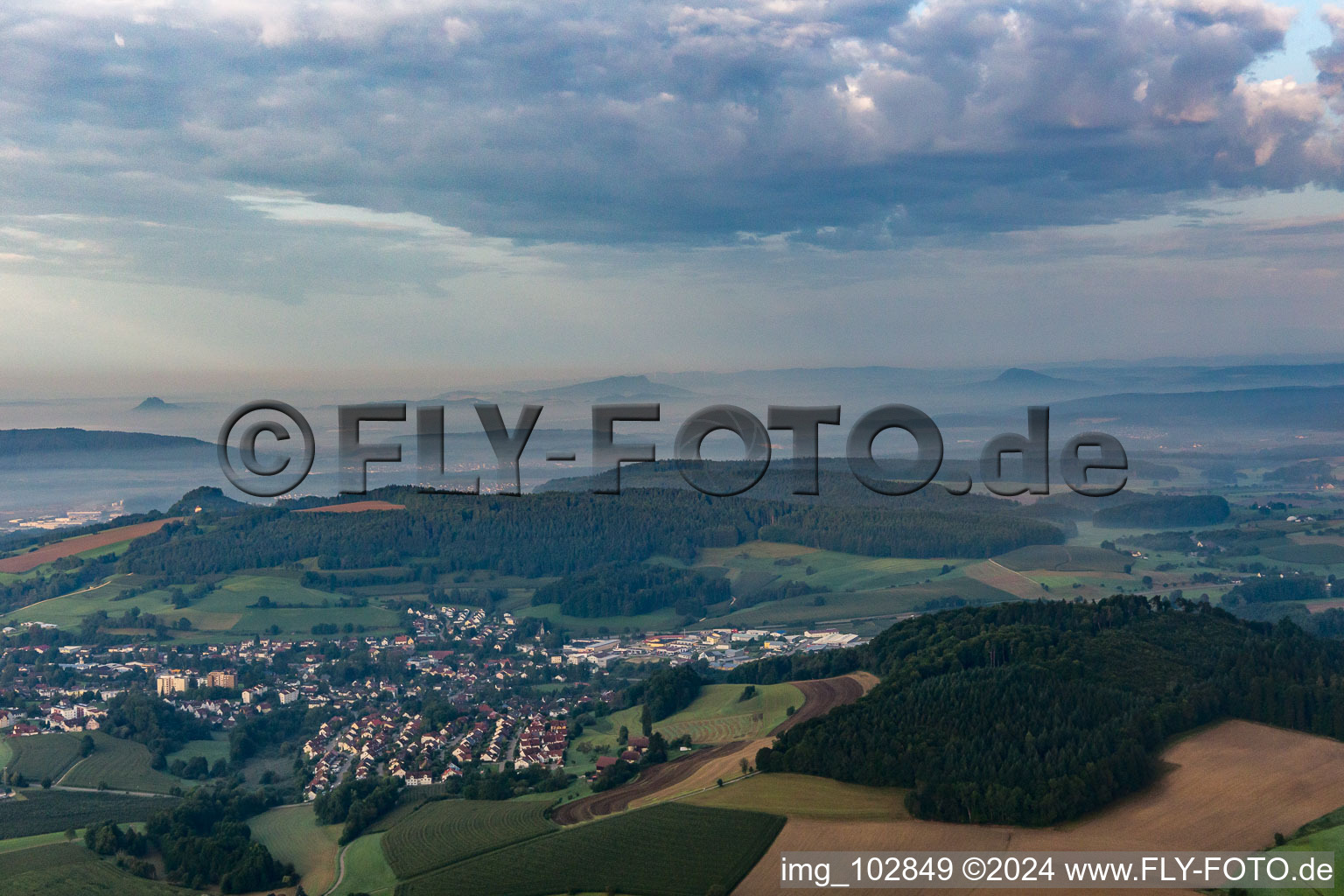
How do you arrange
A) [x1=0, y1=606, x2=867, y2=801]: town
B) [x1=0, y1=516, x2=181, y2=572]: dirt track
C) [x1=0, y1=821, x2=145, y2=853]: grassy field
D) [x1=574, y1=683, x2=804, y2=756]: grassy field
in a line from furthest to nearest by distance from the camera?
[x1=0, y1=516, x2=181, y2=572]: dirt track → [x1=0, y1=606, x2=867, y2=801]: town → [x1=574, y1=683, x2=804, y2=756]: grassy field → [x1=0, y1=821, x2=145, y2=853]: grassy field

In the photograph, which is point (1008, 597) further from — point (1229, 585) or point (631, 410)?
point (631, 410)

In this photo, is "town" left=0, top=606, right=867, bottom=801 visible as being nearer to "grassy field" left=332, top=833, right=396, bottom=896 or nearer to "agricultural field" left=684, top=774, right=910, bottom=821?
"grassy field" left=332, top=833, right=396, bottom=896

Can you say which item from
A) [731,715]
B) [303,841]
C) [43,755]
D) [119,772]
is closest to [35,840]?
[303,841]

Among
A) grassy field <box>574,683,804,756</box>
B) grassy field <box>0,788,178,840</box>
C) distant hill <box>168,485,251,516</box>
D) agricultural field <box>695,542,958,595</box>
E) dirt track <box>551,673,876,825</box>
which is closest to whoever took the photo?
dirt track <box>551,673,876,825</box>

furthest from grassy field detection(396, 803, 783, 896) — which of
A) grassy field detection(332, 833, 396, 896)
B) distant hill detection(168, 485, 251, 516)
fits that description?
distant hill detection(168, 485, 251, 516)

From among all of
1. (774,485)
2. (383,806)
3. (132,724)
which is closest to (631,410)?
(383,806)
